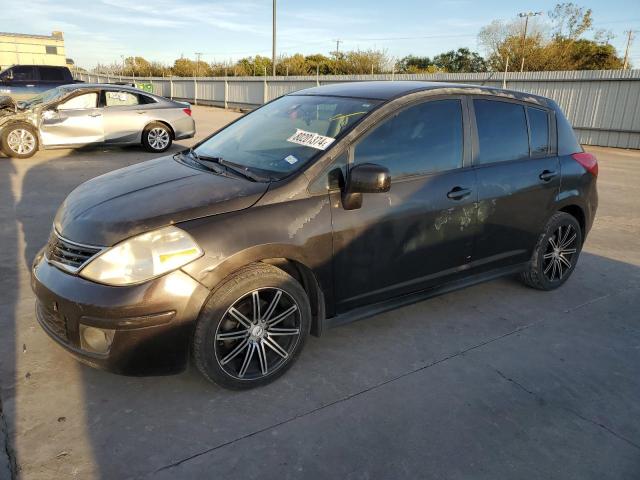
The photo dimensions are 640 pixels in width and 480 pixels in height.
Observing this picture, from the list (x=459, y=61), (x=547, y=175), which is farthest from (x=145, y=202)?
(x=459, y=61)

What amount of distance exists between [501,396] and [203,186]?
7.06ft

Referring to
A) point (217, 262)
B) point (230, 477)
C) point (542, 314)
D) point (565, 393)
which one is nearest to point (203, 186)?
point (217, 262)

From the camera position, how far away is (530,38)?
35.5 metres

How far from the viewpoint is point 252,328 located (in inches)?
109

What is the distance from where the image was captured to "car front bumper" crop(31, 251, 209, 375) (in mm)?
2395

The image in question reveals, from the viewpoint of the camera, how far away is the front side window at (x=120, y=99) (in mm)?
10172

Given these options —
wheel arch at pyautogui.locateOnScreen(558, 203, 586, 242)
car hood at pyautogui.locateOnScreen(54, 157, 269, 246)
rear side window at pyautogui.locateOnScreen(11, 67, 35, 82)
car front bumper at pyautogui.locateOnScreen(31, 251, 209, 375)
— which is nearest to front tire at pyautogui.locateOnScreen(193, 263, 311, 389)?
car front bumper at pyautogui.locateOnScreen(31, 251, 209, 375)

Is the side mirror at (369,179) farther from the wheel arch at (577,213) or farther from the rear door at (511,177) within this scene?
the wheel arch at (577,213)

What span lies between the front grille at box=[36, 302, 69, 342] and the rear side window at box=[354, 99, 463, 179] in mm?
1889

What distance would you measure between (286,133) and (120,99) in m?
8.37

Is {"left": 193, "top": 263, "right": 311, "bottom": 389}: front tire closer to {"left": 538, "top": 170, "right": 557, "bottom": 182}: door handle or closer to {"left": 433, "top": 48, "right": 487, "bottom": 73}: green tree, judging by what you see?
{"left": 538, "top": 170, "right": 557, "bottom": 182}: door handle

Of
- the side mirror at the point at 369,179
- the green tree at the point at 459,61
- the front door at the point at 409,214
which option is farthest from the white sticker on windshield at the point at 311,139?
the green tree at the point at 459,61

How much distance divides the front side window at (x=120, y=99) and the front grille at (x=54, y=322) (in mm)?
8557

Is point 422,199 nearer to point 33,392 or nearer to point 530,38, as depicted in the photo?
point 33,392
